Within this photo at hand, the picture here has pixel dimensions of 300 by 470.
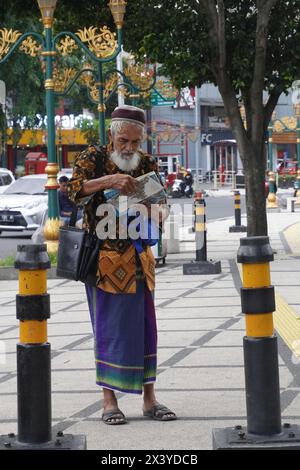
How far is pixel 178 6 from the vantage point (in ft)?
60.2

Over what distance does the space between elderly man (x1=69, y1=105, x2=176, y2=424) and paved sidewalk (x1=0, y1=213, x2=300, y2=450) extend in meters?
0.22

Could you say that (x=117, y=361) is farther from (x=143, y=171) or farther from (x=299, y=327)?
(x=299, y=327)

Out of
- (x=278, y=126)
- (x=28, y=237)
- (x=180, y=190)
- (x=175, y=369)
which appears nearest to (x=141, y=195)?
(x=175, y=369)

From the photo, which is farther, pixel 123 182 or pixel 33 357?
pixel 123 182

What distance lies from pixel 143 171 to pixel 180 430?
147cm

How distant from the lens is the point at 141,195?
6.73 m

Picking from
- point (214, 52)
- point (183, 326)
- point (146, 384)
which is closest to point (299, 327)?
point (183, 326)

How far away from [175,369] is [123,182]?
2.33m

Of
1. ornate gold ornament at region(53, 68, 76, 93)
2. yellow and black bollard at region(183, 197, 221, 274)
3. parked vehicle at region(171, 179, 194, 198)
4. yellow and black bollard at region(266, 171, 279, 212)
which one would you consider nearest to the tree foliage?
yellow and black bollard at region(183, 197, 221, 274)

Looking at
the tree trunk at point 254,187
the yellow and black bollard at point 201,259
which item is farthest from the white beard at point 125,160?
the tree trunk at point 254,187

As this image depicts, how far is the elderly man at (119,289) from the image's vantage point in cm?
668

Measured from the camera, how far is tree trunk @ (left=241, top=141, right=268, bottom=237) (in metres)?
17.9

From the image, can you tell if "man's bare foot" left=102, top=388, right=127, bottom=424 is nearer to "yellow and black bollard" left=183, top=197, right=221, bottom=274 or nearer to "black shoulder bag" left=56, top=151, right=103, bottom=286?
"black shoulder bag" left=56, top=151, right=103, bottom=286

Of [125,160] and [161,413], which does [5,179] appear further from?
[161,413]
